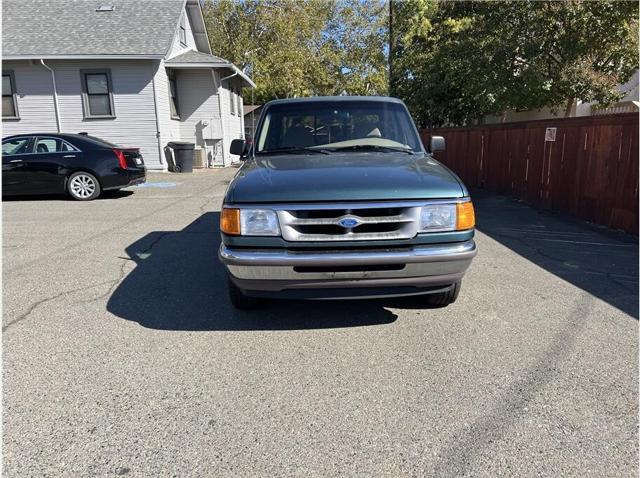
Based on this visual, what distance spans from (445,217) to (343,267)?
805 mm

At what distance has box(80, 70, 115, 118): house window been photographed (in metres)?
16.2

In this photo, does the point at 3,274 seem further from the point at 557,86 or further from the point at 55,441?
the point at 557,86

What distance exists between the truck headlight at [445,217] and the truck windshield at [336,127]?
1308 mm

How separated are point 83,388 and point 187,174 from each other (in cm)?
1456

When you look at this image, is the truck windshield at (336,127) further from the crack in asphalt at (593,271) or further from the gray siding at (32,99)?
the gray siding at (32,99)

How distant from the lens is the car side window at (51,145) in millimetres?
10391

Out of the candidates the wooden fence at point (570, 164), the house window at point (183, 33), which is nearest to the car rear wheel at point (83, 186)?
the wooden fence at point (570, 164)

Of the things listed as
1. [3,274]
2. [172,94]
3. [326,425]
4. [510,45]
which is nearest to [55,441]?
[326,425]

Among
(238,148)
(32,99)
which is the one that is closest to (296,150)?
(238,148)

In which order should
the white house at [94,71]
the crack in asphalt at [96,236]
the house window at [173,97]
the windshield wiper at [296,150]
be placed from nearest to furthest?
the windshield wiper at [296,150] < the crack in asphalt at [96,236] < the white house at [94,71] < the house window at [173,97]

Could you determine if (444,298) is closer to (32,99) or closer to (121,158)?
(121,158)

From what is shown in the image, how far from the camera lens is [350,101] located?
491 cm

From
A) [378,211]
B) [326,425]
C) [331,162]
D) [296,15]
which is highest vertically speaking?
[296,15]

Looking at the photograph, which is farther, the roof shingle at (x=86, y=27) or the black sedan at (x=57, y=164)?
the roof shingle at (x=86, y=27)
